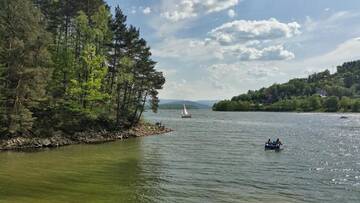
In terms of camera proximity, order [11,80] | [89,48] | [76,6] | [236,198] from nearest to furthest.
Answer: [236,198], [11,80], [89,48], [76,6]

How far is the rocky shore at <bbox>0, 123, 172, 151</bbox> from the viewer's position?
48969 millimetres

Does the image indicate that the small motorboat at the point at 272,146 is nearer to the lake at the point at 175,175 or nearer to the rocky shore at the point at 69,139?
the lake at the point at 175,175

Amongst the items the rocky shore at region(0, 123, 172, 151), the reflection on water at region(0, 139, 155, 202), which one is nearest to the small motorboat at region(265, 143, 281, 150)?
the reflection on water at region(0, 139, 155, 202)

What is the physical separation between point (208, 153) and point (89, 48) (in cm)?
2496

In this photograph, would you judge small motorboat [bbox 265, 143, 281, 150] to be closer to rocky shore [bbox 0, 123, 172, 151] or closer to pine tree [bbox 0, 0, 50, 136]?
rocky shore [bbox 0, 123, 172, 151]

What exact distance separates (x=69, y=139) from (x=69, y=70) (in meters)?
11.1

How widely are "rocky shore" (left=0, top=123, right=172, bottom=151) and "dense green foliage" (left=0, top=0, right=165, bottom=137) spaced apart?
49.5 inches

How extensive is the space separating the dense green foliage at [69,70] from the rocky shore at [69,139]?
4.12 feet

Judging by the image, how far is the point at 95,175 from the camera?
3347 cm

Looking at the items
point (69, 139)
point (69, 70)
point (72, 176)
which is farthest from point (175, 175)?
point (69, 70)

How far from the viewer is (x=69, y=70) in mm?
61719

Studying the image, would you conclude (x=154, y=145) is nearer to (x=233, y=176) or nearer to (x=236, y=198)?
(x=233, y=176)

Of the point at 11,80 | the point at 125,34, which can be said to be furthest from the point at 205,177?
the point at 125,34

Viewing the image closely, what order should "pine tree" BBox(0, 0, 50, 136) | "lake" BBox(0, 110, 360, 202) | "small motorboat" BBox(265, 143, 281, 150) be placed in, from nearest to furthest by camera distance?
"lake" BBox(0, 110, 360, 202), "pine tree" BBox(0, 0, 50, 136), "small motorboat" BBox(265, 143, 281, 150)
